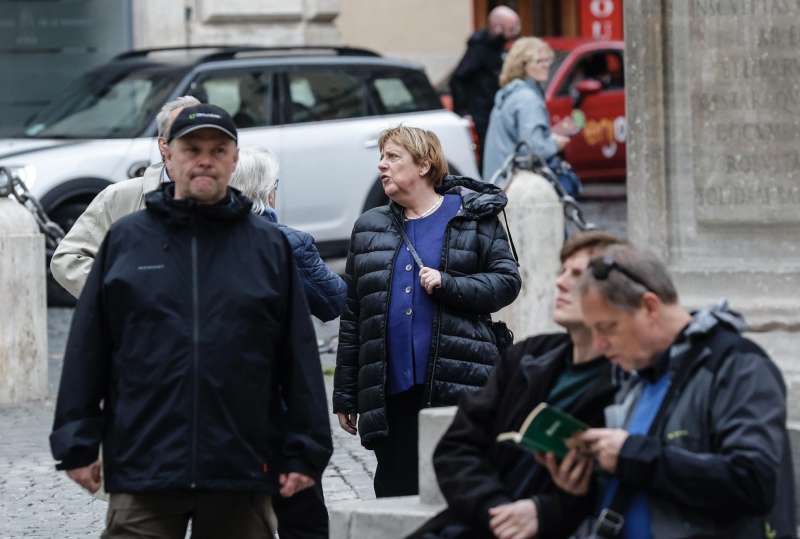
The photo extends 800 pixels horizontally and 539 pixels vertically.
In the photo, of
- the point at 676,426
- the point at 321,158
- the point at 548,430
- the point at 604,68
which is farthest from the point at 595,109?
the point at 548,430

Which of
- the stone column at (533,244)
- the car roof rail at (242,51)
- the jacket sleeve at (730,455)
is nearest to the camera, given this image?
the jacket sleeve at (730,455)

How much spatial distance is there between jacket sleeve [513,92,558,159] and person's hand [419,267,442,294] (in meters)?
6.54

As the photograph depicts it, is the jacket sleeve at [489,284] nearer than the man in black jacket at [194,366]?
No

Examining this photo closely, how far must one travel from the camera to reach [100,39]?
20.6 meters

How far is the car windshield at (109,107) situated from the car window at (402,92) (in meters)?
1.75

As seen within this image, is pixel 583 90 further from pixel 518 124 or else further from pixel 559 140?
pixel 518 124

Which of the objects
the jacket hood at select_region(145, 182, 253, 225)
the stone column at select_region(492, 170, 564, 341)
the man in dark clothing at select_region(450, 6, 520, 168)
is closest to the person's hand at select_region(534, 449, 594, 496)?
the jacket hood at select_region(145, 182, 253, 225)

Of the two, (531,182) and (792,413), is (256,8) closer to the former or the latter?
(531,182)

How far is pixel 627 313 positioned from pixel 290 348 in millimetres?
995

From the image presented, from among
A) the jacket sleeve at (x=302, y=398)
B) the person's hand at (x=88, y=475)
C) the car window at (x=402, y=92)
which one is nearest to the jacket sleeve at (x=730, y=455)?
the jacket sleeve at (x=302, y=398)

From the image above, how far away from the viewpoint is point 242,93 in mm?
14797

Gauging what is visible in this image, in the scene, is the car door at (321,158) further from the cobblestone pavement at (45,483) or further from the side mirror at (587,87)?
the side mirror at (587,87)

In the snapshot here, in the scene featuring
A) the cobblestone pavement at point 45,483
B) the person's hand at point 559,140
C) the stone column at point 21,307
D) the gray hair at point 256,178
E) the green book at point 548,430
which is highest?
the gray hair at point 256,178

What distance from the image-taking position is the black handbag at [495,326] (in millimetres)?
6668
